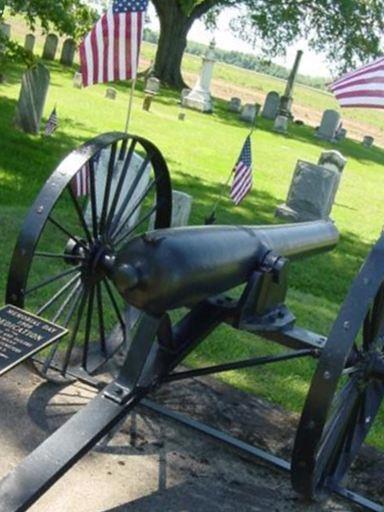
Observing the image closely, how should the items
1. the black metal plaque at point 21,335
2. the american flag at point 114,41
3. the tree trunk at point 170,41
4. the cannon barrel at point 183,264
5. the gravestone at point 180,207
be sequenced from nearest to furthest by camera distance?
the black metal plaque at point 21,335 → the cannon barrel at point 183,264 → the american flag at point 114,41 → the gravestone at point 180,207 → the tree trunk at point 170,41

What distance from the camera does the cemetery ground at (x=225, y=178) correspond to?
5586 mm

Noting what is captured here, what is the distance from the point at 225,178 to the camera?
13656mm

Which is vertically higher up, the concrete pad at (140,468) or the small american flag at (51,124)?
the small american flag at (51,124)

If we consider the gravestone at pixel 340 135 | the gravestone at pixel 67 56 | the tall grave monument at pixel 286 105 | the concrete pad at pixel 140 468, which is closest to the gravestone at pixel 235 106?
the tall grave monument at pixel 286 105

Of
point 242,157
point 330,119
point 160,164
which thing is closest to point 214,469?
point 160,164

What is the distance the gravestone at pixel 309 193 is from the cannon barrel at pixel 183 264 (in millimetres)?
8098

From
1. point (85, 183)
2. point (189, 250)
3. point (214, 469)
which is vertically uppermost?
point (189, 250)

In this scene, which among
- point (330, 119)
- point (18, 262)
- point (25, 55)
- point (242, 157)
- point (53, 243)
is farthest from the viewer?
point (330, 119)

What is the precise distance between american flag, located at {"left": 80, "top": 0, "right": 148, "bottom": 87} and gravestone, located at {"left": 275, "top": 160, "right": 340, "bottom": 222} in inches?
233

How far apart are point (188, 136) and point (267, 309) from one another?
14.5 metres

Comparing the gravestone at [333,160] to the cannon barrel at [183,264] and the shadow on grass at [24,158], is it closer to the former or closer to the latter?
the shadow on grass at [24,158]

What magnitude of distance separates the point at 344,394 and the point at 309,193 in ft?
27.5

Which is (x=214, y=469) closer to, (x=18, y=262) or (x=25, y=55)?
(x=18, y=262)

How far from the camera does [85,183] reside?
766 centimetres
